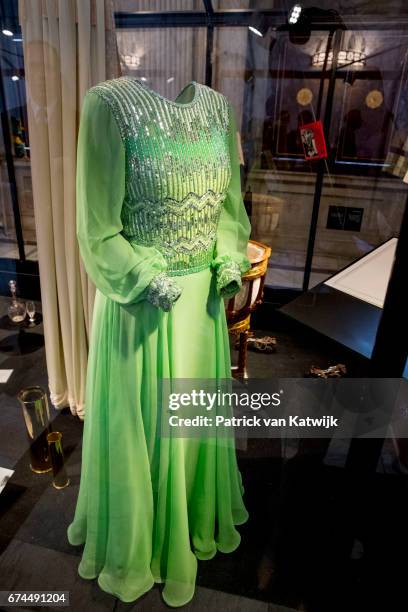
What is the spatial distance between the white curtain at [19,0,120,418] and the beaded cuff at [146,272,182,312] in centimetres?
77

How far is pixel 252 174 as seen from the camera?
8.96ft

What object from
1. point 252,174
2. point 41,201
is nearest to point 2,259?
point 41,201

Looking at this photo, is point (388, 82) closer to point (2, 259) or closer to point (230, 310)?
point (230, 310)

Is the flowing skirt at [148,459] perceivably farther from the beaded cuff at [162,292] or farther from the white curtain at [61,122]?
the white curtain at [61,122]

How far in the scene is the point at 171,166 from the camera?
92cm

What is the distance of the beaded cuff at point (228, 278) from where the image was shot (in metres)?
1.04

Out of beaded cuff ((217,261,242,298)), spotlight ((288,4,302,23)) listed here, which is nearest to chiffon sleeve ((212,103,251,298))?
beaded cuff ((217,261,242,298))

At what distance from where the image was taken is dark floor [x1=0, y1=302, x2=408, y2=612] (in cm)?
127

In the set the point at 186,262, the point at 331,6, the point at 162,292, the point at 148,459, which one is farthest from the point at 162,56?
the point at 148,459

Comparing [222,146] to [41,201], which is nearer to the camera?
[222,146]

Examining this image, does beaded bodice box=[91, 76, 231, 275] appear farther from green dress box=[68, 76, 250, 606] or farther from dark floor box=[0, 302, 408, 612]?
dark floor box=[0, 302, 408, 612]

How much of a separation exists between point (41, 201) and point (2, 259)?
4.86 feet
